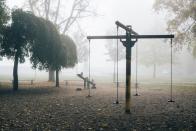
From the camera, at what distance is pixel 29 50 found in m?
30.2

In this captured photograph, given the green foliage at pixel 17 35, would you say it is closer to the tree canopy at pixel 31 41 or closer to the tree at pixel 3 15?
the tree canopy at pixel 31 41

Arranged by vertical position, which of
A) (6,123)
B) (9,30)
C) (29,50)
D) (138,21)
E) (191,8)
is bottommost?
(6,123)

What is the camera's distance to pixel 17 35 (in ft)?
95.8

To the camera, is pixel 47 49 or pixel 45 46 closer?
pixel 45 46

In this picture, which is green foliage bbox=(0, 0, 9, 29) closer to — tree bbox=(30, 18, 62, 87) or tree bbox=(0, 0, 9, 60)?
tree bbox=(0, 0, 9, 60)

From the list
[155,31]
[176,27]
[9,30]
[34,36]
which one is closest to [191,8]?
[176,27]

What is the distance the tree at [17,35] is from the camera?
29125mm

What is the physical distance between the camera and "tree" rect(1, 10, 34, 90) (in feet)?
95.6

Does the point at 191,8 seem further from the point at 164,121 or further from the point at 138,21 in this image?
the point at 138,21

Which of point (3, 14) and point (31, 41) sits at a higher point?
point (3, 14)

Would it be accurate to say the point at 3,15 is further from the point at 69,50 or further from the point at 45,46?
the point at 69,50

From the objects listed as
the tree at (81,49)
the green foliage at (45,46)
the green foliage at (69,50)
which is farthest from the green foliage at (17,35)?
the tree at (81,49)

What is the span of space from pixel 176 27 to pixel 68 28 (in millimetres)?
19231

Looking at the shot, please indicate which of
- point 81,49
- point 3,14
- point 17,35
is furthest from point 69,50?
point 81,49
